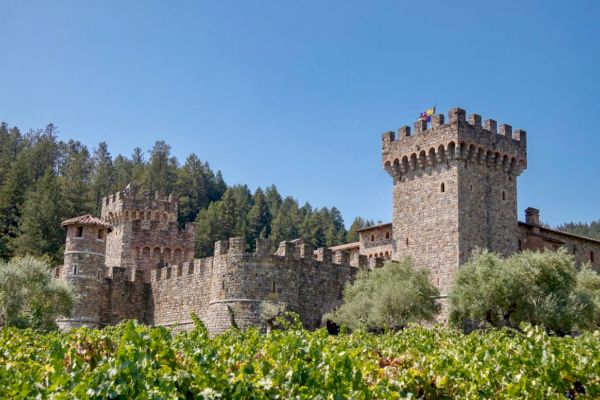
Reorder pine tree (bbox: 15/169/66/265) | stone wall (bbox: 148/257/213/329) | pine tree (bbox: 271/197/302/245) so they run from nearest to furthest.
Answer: stone wall (bbox: 148/257/213/329) → pine tree (bbox: 15/169/66/265) → pine tree (bbox: 271/197/302/245)

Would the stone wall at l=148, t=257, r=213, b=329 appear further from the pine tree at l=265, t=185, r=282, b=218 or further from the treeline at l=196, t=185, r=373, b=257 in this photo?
the pine tree at l=265, t=185, r=282, b=218

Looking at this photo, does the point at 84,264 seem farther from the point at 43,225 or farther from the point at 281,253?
the point at 43,225

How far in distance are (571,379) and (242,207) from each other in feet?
248

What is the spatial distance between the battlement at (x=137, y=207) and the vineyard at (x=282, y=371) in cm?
3407

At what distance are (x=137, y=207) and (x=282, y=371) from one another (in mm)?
40470

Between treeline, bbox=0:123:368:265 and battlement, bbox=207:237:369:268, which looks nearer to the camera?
battlement, bbox=207:237:369:268

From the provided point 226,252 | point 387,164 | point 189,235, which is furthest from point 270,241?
point 189,235

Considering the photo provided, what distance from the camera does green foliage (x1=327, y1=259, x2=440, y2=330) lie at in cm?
3231

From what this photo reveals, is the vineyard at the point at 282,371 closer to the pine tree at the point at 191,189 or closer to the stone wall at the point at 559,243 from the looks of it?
the stone wall at the point at 559,243

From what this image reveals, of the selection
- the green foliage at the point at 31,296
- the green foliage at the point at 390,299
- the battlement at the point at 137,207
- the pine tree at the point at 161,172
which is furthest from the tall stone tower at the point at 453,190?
the pine tree at the point at 161,172

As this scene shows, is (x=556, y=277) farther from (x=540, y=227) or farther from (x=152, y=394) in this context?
(x=152, y=394)

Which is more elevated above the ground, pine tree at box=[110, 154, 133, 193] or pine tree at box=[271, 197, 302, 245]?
pine tree at box=[110, 154, 133, 193]

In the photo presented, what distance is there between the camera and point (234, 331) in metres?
21.1

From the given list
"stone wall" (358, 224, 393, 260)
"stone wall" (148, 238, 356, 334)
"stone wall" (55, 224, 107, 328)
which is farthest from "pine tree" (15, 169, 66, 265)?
"stone wall" (358, 224, 393, 260)
